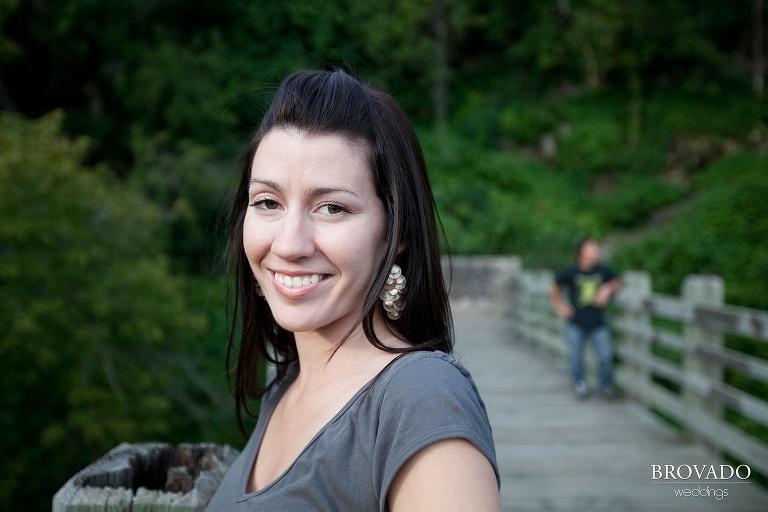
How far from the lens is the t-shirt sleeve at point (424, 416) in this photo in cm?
91

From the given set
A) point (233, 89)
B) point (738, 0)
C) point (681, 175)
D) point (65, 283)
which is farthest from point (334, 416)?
point (738, 0)

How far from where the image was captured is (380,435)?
38.4 inches

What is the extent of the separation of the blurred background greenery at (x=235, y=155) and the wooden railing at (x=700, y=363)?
251 cm

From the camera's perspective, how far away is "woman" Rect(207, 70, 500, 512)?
3.36 ft

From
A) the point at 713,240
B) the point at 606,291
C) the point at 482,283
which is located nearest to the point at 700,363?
the point at 606,291

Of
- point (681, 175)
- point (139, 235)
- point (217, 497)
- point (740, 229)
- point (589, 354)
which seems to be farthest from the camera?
point (681, 175)

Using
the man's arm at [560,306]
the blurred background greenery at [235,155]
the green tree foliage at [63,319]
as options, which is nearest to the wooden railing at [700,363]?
the man's arm at [560,306]

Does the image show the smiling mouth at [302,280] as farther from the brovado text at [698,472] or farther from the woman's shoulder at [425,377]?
the brovado text at [698,472]

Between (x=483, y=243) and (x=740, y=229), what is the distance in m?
6.41

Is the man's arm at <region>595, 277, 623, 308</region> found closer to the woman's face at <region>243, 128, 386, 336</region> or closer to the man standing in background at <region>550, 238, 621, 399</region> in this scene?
the man standing in background at <region>550, 238, 621, 399</region>

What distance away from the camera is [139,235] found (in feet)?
19.5

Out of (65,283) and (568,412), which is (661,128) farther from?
(65,283)

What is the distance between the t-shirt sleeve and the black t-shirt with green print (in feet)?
17.0

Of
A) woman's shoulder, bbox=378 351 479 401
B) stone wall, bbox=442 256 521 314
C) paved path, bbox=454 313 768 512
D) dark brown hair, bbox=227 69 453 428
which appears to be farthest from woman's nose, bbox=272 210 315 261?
stone wall, bbox=442 256 521 314
